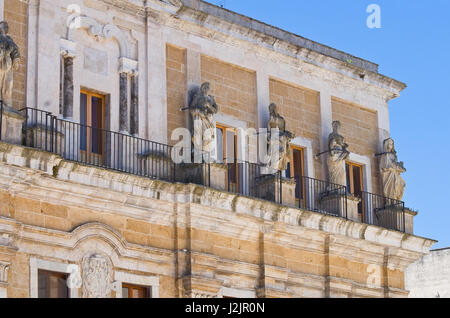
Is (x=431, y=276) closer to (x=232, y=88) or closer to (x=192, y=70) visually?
(x=232, y=88)

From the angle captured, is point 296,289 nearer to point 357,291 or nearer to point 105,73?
point 357,291

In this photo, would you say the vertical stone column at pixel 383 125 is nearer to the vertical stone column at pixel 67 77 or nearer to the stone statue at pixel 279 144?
the stone statue at pixel 279 144

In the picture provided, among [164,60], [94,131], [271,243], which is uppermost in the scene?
[164,60]

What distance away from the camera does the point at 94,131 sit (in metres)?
21.0

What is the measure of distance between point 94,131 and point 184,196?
1824mm

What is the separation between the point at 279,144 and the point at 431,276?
12587 millimetres

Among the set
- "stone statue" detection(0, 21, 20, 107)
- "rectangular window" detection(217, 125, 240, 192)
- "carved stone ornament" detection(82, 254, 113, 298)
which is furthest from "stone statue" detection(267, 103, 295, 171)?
"stone statue" detection(0, 21, 20, 107)

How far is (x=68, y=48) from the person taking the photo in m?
20.7

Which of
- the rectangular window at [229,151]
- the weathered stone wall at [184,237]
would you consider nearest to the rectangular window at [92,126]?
the weathered stone wall at [184,237]

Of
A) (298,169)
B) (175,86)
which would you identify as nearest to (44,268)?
(175,86)

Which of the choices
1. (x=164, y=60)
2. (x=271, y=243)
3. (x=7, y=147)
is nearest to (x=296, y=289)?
(x=271, y=243)

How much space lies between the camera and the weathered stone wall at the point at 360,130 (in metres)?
25.1

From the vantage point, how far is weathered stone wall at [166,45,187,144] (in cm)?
2200
